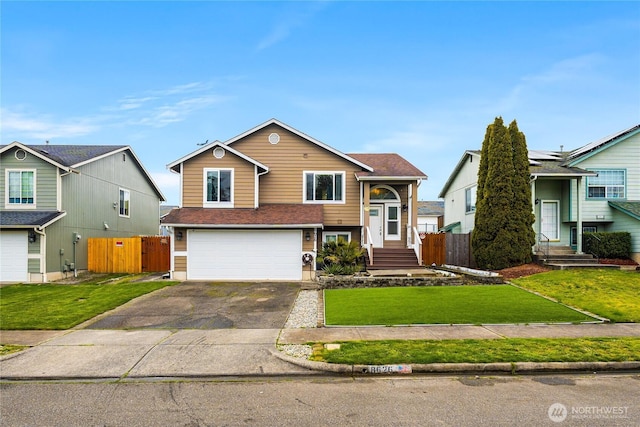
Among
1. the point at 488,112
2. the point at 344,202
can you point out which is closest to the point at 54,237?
the point at 344,202

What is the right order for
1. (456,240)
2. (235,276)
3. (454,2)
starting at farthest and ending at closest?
(456,240) < (235,276) < (454,2)

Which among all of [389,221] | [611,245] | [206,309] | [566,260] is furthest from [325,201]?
[611,245]

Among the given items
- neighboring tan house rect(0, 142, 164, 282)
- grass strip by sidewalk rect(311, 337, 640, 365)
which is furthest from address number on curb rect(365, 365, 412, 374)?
neighboring tan house rect(0, 142, 164, 282)

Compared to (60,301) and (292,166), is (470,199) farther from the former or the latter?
(60,301)

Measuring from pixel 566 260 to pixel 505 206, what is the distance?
3.64 metres

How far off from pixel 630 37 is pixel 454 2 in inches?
301

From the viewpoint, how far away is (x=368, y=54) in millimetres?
18562

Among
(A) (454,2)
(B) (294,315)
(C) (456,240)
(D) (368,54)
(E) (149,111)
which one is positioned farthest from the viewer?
(E) (149,111)

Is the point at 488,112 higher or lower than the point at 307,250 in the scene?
higher

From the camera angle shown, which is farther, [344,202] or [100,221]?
[100,221]

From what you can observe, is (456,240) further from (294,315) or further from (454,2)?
(294,315)

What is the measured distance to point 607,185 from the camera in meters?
19.5

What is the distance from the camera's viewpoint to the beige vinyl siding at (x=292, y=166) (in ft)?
62.3

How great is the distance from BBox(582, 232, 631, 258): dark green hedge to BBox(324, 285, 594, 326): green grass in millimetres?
8422
